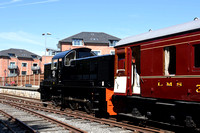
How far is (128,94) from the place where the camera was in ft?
32.3

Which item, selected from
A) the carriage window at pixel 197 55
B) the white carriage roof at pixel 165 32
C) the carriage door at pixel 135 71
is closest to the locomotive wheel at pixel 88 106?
the carriage door at pixel 135 71

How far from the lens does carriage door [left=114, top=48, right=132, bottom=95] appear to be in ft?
32.4

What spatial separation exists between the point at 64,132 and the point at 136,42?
4.84 metres

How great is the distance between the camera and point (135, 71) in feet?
33.3

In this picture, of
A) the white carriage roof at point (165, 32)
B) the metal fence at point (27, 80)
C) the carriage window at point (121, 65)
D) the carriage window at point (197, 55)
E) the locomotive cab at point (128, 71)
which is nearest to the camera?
the carriage window at point (197, 55)

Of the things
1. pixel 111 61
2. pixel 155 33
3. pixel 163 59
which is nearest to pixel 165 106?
pixel 163 59

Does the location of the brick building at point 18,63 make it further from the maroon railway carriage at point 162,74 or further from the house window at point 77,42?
the maroon railway carriage at point 162,74

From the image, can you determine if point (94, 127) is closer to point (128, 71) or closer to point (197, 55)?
point (128, 71)

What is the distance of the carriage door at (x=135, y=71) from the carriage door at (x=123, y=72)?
27 cm

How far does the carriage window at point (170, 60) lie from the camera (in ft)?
26.5

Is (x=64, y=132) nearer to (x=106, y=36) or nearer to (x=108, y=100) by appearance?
(x=108, y=100)

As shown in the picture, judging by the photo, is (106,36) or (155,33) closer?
(155,33)

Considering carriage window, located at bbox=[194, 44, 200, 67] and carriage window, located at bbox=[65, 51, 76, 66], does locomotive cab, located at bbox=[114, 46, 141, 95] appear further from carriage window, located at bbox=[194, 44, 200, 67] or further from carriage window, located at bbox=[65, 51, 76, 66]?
carriage window, located at bbox=[65, 51, 76, 66]

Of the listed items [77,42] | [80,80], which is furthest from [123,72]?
[77,42]
